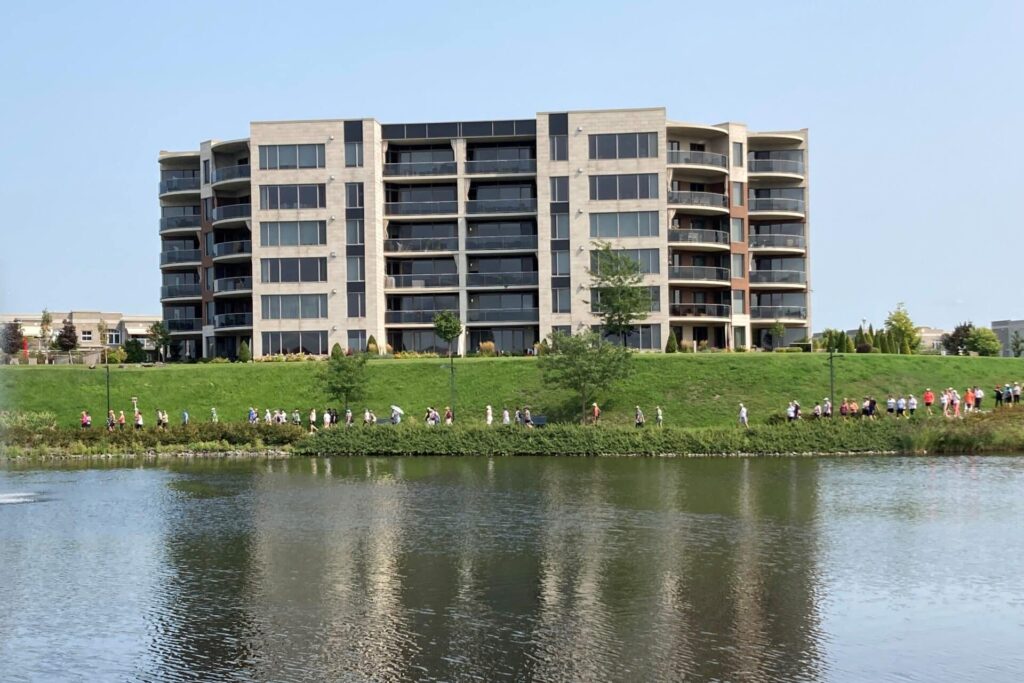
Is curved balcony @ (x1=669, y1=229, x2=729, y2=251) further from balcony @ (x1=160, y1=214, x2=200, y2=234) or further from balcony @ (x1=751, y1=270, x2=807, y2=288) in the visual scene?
balcony @ (x1=160, y1=214, x2=200, y2=234)

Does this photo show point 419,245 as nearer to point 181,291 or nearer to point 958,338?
point 181,291

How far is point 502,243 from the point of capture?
269 feet

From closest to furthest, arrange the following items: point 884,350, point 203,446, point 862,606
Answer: point 862,606
point 203,446
point 884,350

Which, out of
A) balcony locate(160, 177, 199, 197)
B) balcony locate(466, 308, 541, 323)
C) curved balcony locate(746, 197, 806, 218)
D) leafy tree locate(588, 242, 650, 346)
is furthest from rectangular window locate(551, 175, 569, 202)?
balcony locate(160, 177, 199, 197)

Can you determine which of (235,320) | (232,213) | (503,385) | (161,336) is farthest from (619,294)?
(161,336)

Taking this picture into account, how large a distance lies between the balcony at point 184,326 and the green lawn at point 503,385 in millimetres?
16043

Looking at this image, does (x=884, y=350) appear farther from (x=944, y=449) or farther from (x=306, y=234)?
(x=306, y=234)

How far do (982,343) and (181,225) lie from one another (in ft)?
261

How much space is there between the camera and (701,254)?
274ft

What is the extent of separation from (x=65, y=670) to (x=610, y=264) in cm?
5595

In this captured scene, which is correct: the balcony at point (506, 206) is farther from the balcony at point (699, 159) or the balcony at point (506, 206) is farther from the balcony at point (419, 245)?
the balcony at point (699, 159)

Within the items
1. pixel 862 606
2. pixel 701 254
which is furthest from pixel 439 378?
pixel 862 606

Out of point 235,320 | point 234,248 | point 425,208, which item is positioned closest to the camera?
point 425,208

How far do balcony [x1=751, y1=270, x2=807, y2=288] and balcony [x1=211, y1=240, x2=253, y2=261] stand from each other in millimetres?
37748
